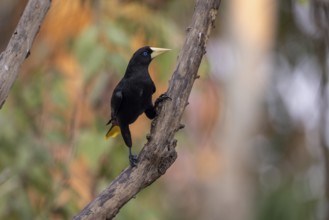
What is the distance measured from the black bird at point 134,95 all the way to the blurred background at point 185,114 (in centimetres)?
71

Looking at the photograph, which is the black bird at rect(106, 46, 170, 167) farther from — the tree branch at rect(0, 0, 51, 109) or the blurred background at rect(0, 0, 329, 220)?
the blurred background at rect(0, 0, 329, 220)

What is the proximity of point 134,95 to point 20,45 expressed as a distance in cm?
39

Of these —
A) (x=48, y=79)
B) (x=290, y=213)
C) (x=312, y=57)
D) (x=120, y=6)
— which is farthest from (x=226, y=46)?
(x=48, y=79)

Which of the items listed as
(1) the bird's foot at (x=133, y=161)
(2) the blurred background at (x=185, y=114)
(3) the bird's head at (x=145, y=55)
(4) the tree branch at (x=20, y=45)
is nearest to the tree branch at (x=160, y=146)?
(1) the bird's foot at (x=133, y=161)

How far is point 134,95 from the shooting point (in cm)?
289

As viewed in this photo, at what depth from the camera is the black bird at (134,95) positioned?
288cm

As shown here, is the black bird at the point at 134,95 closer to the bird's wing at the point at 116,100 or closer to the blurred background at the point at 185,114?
the bird's wing at the point at 116,100

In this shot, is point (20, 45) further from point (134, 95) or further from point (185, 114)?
point (185, 114)

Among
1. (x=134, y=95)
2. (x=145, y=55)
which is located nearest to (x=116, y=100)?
(x=134, y=95)

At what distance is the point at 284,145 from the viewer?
9461 mm

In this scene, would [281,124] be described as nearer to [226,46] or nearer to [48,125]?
[226,46]

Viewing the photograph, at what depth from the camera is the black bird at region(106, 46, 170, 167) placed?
2.88 metres

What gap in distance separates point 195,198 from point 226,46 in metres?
1.95

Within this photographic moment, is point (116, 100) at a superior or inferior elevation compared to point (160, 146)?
superior
